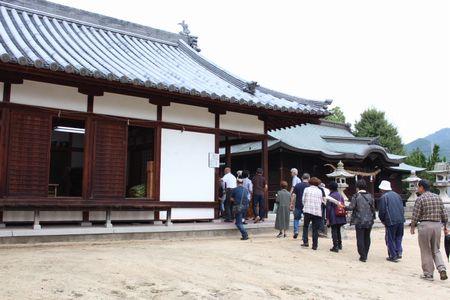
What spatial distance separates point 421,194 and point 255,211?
5.36 meters

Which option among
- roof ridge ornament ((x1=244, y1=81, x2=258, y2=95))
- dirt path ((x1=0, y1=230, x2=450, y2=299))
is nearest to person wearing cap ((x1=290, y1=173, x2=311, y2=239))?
dirt path ((x1=0, y1=230, x2=450, y2=299))

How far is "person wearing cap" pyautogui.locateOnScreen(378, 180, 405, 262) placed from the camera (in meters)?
9.45

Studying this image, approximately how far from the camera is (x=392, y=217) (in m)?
9.45

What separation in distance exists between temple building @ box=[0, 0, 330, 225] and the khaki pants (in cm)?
546

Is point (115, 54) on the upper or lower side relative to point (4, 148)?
upper

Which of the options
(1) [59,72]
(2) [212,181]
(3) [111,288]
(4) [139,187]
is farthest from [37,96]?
(3) [111,288]

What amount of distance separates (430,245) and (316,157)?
565 inches

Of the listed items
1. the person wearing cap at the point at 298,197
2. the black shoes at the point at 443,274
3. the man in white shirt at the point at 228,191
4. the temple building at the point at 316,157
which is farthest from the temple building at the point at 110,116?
the black shoes at the point at 443,274

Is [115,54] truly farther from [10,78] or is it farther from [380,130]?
[380,130]

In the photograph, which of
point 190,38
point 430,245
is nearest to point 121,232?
point 430,245

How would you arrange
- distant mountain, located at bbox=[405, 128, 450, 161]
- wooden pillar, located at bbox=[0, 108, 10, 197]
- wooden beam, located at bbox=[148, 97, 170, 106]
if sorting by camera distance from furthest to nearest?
distant mountain, located at bbox=[405, 128, 450, 161]
wooden beam, located at bbox=[148, 97, 170, 106]
wooden pillar, located at bbox=[0, 108, 10, 197]

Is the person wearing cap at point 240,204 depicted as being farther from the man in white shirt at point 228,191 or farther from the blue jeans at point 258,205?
the blue jeans at point 258,205

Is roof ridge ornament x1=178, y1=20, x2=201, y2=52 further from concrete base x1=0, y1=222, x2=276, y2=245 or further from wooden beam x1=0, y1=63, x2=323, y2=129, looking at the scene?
concrete base x1=0, y1=222, x2=276, y2=245

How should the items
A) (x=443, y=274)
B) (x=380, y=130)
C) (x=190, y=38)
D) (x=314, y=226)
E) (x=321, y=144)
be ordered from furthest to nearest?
1. (x=380, y=130)
2. (x=321, y=144)
3. (x=190, y=38)
4. (x=314, y=226)
5. (x=443, y=274)
